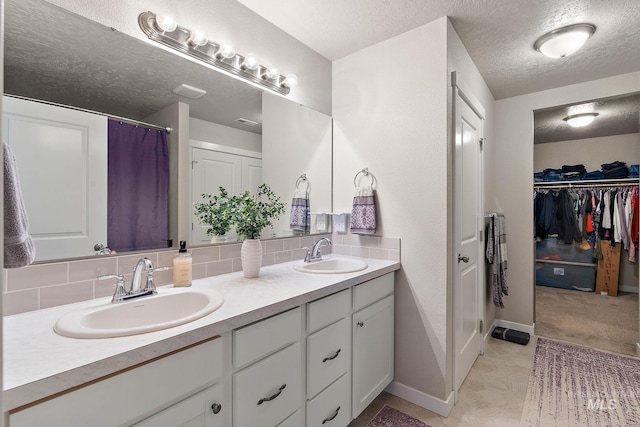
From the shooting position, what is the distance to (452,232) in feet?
6.23

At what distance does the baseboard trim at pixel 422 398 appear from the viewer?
184 centimetres

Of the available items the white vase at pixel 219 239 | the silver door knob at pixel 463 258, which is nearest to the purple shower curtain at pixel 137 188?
the white vase at pixel 219 239

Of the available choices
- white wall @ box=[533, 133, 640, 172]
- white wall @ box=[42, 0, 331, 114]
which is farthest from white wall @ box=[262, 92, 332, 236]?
white wall @ box=[533, 133, 640, 172]

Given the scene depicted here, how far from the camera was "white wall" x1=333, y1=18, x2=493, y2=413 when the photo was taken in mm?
1841

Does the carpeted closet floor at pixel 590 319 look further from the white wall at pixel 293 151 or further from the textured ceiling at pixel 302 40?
the white wall at pixel 293 151

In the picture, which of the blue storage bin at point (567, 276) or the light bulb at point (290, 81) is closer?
the light bulb at point (290, 81)

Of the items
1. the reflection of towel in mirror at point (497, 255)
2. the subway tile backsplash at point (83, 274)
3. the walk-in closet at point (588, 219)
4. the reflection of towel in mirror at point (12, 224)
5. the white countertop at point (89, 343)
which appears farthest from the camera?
the walk-in closet at point (588, 219)

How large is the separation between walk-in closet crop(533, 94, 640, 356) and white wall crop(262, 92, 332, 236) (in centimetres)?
284

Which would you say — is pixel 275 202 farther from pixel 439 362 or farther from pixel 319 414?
pixel 439 362

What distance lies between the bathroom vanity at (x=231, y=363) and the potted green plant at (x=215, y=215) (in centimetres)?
26

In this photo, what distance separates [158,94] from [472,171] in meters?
2.13

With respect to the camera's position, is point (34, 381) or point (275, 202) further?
point (275, 202)

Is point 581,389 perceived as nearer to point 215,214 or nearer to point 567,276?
point 215,214

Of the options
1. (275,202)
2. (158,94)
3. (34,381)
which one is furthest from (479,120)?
(34,381)
